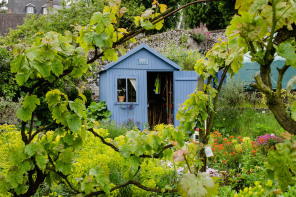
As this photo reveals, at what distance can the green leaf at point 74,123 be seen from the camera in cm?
179

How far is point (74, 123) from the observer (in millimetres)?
1812

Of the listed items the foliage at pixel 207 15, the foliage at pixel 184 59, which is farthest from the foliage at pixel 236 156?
the foliage at pixel 207 15

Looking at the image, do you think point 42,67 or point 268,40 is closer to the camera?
point 268,40

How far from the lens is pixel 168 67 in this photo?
9.55m

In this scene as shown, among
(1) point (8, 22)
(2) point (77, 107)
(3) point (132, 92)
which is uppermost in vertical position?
(1) point (8, 22)

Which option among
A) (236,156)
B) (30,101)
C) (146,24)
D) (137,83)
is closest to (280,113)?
(146,24)

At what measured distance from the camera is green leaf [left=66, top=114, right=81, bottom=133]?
5.89ft

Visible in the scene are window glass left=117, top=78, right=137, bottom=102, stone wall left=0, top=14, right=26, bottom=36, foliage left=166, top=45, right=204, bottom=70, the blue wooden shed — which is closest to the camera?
the blue wooden shed

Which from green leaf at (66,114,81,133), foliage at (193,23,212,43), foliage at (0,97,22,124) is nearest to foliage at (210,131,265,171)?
green leaf at (66,114,81,133)

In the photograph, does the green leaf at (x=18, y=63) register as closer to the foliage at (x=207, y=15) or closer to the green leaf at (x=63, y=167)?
the green leaf at (x=63, y=167)

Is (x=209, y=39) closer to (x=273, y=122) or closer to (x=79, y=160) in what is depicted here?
(x=273, y=122)

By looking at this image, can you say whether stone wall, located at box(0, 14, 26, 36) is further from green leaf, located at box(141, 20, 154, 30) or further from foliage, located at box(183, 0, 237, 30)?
green leaf, located at box(141, 20, 154, 30)

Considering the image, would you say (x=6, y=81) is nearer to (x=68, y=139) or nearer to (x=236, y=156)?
(x=236, y=156)

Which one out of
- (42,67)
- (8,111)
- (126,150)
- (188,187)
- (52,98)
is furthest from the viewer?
(8,111)
